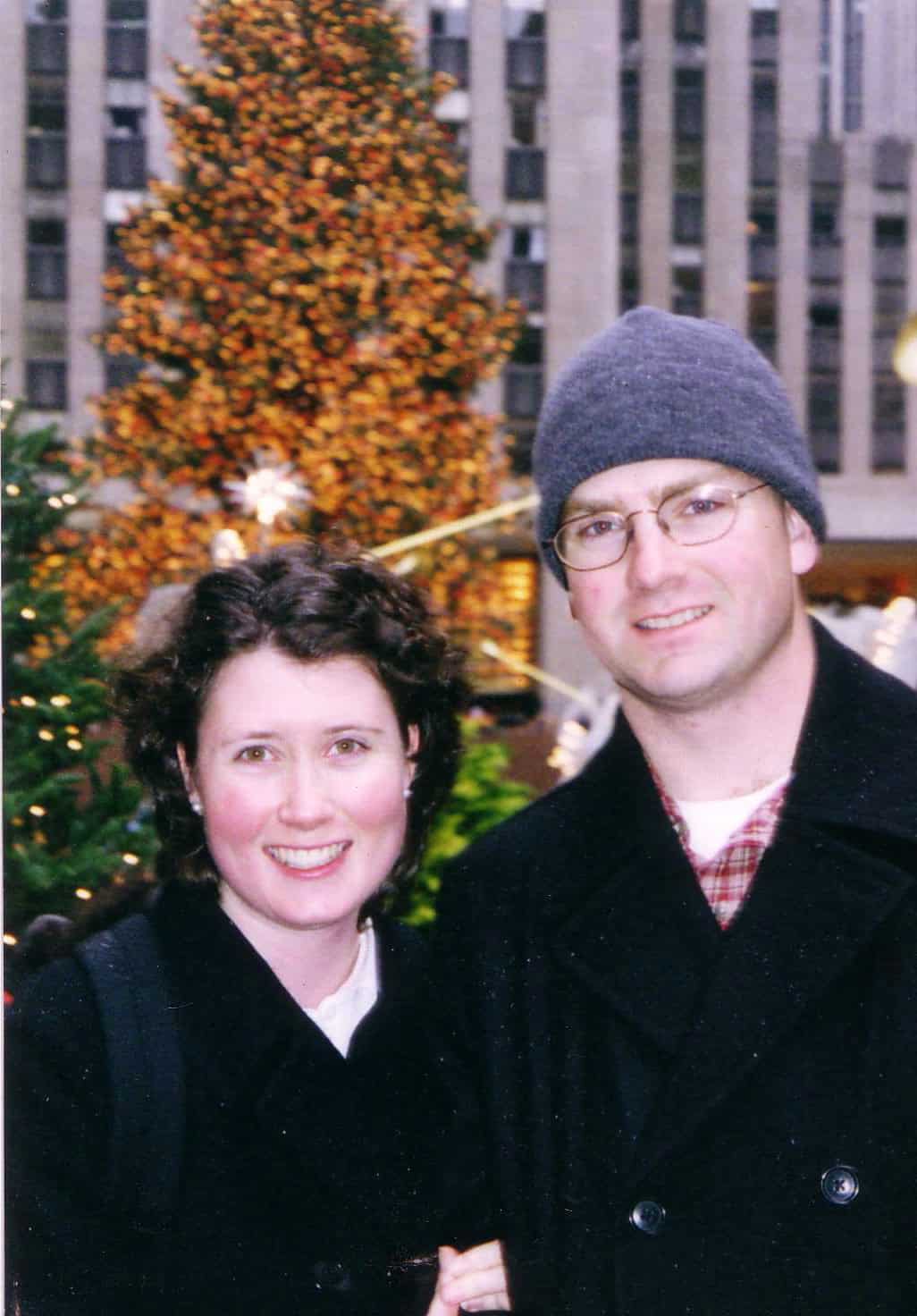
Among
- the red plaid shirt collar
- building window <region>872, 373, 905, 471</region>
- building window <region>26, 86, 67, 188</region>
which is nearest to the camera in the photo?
the red plaid shirt collar

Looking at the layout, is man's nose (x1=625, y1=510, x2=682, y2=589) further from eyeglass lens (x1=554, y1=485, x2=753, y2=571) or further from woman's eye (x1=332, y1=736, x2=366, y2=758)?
woman's eye (x1=332, y1=736, x2=366, y2=758)

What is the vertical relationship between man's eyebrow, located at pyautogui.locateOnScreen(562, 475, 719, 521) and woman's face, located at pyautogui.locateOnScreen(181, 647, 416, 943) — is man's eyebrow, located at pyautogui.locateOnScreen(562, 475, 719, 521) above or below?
above

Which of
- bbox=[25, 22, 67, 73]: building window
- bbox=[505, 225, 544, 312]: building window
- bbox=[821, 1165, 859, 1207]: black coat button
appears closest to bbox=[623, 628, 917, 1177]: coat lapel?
bbox=[821, 1165, 859, 1207]: black coat button

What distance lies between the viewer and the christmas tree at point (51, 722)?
3.04 meters

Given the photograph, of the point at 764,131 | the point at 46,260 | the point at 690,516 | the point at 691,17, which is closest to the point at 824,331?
the point at 764,131

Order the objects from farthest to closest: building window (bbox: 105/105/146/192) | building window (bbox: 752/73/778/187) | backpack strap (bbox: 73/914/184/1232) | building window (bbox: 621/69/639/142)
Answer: building window (bbox: 621/69/639/142)
building window (bbox: 752/73/778/187)
building window (bbox: 105/105/146/192)
backpack strap (bbox: 73/914/184/1232)

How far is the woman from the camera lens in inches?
64.1

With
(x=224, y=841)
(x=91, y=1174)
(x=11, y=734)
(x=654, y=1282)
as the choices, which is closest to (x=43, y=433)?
(x=11, y=734)

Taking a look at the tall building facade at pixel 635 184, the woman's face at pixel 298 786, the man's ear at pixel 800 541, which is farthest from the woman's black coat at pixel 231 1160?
the tall building facade at pixel 635 184

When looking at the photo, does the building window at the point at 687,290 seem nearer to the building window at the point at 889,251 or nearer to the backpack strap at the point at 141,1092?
the building window at the point at 889,251

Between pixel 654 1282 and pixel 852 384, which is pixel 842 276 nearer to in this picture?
pixel 852 384

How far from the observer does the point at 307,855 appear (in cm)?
175

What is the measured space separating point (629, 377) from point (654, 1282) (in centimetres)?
114

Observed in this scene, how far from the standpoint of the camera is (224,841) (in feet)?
5.87
